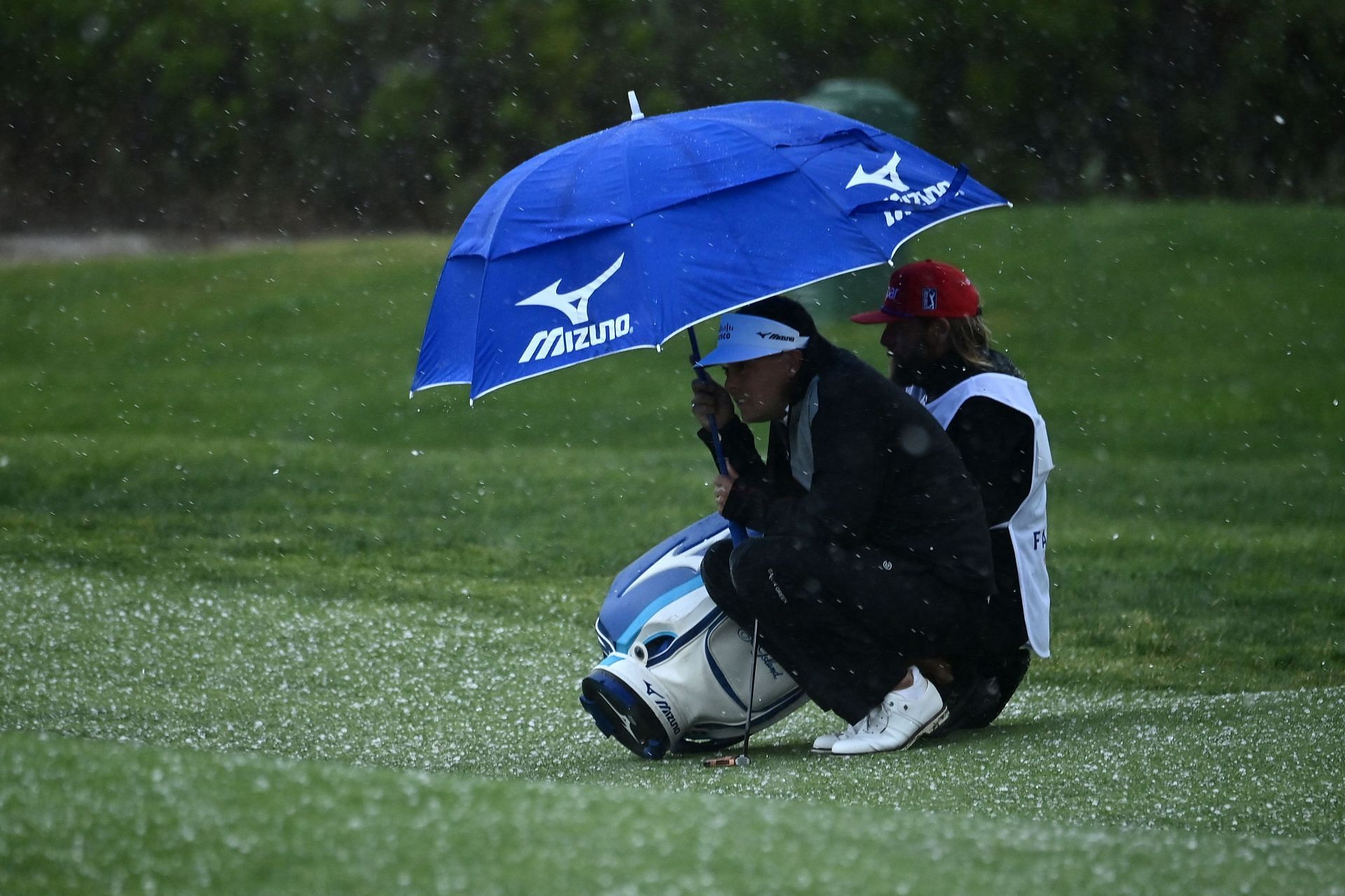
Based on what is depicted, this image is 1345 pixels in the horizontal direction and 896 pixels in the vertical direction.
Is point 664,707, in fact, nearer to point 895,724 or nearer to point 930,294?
point 895,724

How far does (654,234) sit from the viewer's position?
15.4 feet

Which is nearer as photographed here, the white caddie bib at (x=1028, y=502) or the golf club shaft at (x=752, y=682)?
the golf club shaft at (x=752, y=682)

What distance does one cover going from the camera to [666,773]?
4980 millimetres

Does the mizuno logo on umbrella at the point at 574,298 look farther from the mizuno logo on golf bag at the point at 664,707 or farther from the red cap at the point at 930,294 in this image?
the mizuno logo on golf bag at the point at 664,707

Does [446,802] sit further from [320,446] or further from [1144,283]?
[1144,283]

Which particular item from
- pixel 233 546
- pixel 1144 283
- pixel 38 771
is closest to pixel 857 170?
pixel 38 771

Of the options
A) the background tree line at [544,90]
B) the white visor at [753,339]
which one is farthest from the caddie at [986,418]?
the background tree line at [544,90]

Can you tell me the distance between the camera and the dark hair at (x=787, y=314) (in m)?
5.04

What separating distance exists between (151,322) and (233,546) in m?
10.6

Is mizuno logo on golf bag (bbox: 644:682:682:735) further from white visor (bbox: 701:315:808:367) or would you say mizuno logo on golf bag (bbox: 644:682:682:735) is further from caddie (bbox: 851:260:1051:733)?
white visor (bbox: 701:315:808:367)

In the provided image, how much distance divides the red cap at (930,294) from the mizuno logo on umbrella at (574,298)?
39.6 inches

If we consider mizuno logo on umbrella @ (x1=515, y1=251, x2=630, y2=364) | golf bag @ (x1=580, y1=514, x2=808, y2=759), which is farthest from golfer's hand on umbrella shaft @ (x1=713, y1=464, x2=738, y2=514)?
mizuno logo on umbrella @ (x1=515, y1=251, x2=630, y2=364)

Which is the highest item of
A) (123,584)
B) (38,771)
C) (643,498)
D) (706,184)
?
(706,184)

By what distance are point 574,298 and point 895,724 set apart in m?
1.64
